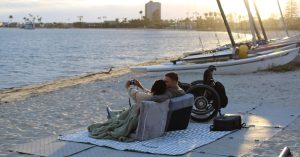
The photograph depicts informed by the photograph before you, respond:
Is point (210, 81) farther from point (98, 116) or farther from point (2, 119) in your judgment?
point (2, 119)

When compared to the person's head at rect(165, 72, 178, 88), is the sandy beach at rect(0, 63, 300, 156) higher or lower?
lower

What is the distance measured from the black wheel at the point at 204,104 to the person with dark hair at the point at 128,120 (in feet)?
4.17

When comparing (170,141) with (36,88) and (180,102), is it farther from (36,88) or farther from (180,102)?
(36,88)

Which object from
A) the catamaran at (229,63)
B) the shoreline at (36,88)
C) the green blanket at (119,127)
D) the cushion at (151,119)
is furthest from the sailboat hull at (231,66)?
the cushion at (151,119)

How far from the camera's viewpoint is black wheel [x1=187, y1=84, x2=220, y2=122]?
8.96 meters

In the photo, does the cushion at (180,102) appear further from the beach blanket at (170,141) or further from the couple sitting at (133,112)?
the beach blanket at (170,141)

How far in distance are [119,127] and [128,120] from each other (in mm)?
264

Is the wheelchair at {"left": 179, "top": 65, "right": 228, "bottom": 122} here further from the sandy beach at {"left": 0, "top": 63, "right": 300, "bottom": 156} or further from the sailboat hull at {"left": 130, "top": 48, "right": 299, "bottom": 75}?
the sailboat hull at {"left": 130, "top": 48, "right": 299, "bottom": 75}

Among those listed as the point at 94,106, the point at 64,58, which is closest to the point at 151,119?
the point at 94,106

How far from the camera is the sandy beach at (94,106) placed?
323 inches

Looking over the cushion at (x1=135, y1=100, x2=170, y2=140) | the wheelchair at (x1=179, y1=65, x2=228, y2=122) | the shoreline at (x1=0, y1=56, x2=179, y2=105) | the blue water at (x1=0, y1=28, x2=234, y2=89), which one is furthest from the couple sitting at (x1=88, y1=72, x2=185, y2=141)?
the blue water at (x1=0, y1=28, x2=234, y2=89)

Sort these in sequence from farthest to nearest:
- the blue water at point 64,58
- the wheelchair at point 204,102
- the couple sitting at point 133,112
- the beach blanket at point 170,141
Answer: the blue water at point 64,58, the wheelchair at point 204,102, the couple sitting at point 133,112, the beach blanket at point 170,141

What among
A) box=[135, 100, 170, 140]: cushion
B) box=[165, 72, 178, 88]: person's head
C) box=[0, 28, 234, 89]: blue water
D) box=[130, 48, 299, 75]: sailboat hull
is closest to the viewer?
box=[135, 100, 170, 140]: cushion

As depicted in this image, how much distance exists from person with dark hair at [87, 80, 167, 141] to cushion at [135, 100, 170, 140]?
143 mm
